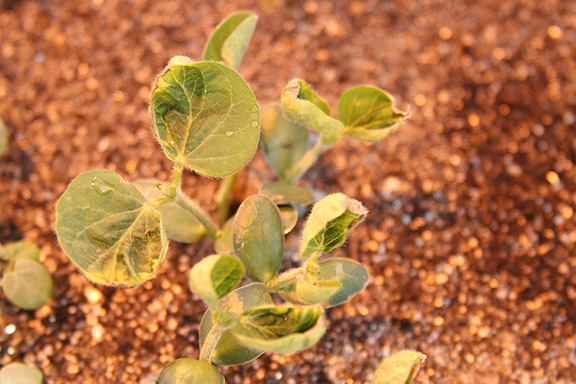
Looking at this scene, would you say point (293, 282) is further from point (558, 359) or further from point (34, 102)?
point (34, 102)

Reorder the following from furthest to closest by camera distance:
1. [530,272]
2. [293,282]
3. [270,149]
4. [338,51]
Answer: [338,51] < [530,272] < [270,149] < [293,282]

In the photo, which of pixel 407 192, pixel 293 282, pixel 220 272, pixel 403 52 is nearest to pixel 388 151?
pixel 407 192

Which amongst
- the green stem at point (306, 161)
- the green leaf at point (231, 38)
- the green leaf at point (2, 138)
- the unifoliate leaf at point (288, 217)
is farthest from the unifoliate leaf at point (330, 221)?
the green leaf at point (2, 138)

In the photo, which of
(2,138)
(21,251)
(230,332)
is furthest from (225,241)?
(2,138)

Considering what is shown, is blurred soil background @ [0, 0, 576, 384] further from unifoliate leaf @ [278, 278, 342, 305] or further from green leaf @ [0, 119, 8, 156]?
unifoliate leaf @ [278, 278, 342, 305]

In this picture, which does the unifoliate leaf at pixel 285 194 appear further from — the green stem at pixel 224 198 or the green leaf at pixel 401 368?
the green leaf at pixel 401 368

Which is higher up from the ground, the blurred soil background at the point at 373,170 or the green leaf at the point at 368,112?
the green leaf at the point at 368,112

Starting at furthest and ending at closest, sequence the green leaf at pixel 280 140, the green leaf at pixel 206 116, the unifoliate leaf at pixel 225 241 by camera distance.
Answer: the green leaf at pixel 280 140, the unifoliate leaf at pixel 225 241, the green leaf at pixel 206 116
